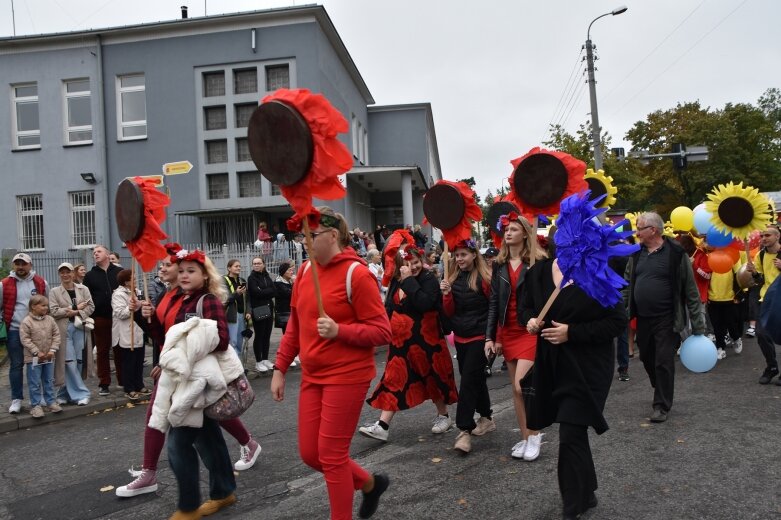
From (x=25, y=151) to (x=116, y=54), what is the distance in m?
5.03

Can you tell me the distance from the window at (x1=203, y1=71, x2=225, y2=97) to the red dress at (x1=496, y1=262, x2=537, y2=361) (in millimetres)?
20102

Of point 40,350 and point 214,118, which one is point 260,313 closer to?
point 40,350

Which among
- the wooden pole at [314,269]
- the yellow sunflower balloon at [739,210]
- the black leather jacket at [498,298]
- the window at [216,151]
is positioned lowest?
the black leather jacket at [498,298]

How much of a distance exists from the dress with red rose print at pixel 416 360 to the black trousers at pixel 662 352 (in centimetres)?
195

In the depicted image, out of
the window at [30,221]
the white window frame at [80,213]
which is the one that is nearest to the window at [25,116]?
the window at [30,221]

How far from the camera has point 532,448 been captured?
16.2 feet

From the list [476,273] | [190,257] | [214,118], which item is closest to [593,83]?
[214,118]

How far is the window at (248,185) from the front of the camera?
22859mm

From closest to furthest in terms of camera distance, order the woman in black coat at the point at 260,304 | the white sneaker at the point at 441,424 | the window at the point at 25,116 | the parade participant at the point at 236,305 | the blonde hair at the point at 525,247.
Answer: the blonde hair at the point at 525,247
the white sneaker at the point at 441,424
the parade participant at the point at 236,305
the woman in black coat at the point at 260,304
the window at the point at 25,116

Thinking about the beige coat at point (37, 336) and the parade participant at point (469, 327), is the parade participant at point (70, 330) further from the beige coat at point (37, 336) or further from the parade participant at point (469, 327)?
the parade participant at point (469, 327)

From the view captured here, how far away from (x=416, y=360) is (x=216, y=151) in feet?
62.6

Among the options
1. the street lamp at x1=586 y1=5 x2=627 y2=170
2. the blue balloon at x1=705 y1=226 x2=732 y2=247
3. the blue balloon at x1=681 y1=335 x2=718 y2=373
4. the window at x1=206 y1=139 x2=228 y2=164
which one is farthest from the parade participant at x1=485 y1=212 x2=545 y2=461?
the window at x1=206 y1=139 x2=228 y2=164

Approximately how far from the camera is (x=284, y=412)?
7191 millimetres

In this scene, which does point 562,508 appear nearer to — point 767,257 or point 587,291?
point 587,291
